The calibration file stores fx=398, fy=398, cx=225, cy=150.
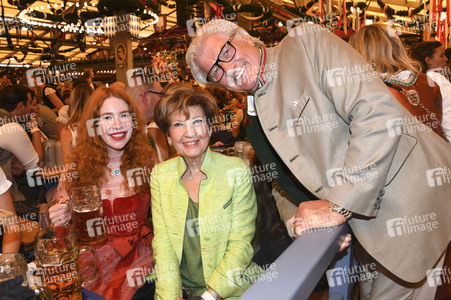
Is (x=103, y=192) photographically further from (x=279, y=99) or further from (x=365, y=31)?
(x=365, y=31)

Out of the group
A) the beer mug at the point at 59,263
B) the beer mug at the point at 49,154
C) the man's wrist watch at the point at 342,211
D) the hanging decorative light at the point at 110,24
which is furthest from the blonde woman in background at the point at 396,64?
the hanging decorative light at the point at 110,24

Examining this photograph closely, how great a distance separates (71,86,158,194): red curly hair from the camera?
6.97 ft

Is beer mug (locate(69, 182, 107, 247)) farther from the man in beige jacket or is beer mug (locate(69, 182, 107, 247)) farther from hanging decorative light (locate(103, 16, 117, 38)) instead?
hanging decorative light (locate(103, 16, 117, 38))

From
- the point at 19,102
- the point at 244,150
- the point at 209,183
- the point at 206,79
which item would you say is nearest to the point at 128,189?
the point at 209,183

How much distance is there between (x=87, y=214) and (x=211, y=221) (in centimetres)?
52

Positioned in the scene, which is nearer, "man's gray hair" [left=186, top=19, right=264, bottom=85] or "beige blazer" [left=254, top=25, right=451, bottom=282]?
"beige blazer" [left=254, top=25, right=451, bottom=282]

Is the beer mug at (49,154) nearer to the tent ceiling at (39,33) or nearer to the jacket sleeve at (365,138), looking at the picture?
the jacket sleeve at (365,138)

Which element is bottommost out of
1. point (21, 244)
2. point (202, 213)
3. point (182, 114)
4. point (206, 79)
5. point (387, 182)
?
point (21, 244)

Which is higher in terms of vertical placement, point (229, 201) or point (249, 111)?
point (249, 111)

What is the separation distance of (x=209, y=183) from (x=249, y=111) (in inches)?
15.8

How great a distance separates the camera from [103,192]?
211 centimetres

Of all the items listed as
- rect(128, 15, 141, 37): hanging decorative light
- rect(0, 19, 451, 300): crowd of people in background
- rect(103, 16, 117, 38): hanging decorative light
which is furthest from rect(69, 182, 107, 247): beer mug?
rect(128, 15, 141, 37): hanging decorative light

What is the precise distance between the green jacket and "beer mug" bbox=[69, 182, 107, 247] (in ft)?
0.96

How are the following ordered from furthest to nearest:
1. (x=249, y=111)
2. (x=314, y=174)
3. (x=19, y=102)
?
(x=19, y=102)
(x=249, y=111)
(x=314, y=174)
